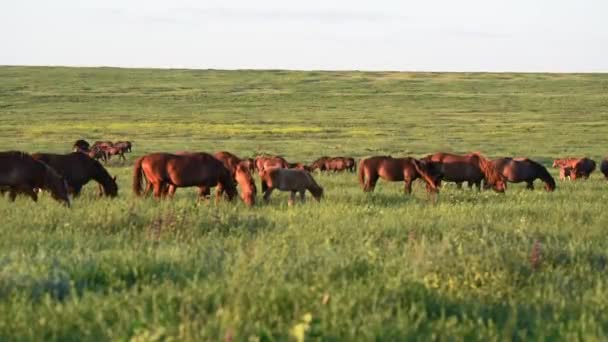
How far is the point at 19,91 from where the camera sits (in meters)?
101

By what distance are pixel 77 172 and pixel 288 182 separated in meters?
4.26

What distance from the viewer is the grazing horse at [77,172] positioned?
56.7ft

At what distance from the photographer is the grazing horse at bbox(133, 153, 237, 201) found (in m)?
16.6

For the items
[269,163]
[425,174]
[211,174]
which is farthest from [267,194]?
[269,163]

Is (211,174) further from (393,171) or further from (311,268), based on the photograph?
(311,268)

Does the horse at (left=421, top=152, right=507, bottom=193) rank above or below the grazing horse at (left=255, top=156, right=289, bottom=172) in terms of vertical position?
above

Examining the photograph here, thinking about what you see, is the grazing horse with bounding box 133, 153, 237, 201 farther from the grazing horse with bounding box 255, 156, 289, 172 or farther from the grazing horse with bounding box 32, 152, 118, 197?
the grazing horse with bounding box 255, 156, 289, 172

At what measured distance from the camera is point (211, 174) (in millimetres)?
16625

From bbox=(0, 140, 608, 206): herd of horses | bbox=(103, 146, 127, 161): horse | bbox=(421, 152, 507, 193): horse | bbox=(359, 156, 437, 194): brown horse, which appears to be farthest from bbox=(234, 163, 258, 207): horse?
bbox=(103, 146, 127, 161): horse

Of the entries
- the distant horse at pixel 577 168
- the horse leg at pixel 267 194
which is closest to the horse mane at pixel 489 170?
the horse leg at pixel 267 194

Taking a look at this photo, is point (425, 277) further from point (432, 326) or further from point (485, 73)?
point (485, 73)

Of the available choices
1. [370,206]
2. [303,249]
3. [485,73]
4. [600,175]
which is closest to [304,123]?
[600,175]

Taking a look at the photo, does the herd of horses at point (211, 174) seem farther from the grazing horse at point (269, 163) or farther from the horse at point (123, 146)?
the horse at point (123, 146)

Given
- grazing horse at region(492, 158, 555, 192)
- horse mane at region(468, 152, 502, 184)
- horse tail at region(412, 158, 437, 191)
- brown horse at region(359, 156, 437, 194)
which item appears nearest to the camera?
horse tail at region(412, 158, 437, 191)
